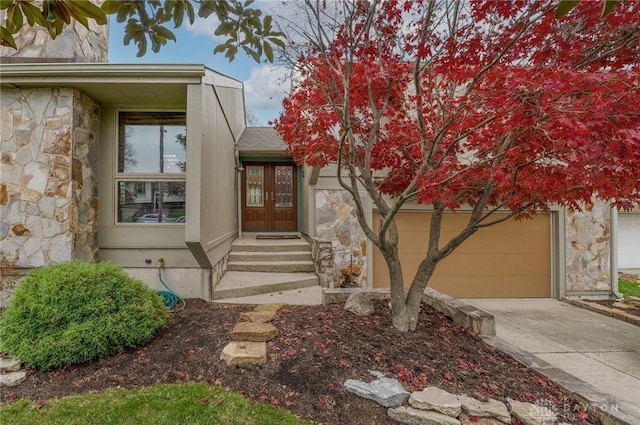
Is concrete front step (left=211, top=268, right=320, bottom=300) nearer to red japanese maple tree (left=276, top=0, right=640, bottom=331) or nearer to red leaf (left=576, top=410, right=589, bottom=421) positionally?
red japanese maple tree (left=276, top=0, right=640, bottom=331)

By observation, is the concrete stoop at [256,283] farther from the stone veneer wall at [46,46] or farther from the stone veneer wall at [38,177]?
the stone veneer wall at [46,46]

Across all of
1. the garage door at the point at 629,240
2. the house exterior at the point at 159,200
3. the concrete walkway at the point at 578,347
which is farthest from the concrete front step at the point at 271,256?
the garage door at the point at 629,240

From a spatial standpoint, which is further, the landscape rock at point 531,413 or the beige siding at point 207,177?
the beige siding at point 207,177

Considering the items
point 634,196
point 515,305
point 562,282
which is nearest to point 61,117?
point 634,196

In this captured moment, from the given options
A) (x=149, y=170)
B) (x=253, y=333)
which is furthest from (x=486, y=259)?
(x=149, y=170)

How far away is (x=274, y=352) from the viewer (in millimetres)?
3098

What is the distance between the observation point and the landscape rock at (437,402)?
2414 mm

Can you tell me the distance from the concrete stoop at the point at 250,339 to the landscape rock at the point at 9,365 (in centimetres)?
191

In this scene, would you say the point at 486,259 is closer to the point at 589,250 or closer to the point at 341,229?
the point at 589,250

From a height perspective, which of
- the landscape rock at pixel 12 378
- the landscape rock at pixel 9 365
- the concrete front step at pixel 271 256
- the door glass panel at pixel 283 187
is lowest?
the landscape rock at pixel 12 378

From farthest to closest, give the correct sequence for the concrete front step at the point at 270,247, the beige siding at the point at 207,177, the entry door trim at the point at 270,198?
the entry door trim at the point at 270,198, the concrete front step at the point at 270,247, the beige siding at the point at 207,177

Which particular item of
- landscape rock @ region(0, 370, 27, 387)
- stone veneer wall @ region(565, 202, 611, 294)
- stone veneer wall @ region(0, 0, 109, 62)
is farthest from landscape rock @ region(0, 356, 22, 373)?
stone veneer wall @ region(565, 202, 611, 294)

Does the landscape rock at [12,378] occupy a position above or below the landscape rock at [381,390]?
below

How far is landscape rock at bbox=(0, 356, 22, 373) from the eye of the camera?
301 cm
